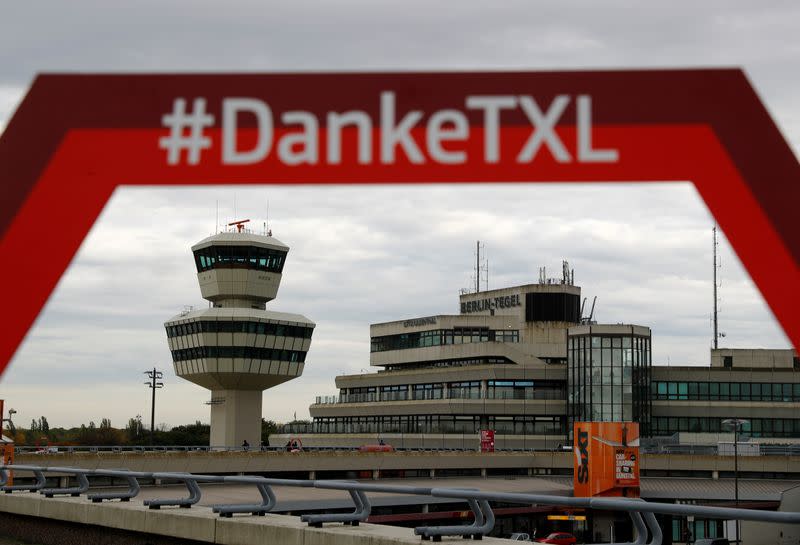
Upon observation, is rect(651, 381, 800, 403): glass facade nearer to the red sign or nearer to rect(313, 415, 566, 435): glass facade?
rect(313, 415, 566, 435): glass facade

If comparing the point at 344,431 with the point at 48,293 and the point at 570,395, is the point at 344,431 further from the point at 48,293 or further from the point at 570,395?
the point at 48,293

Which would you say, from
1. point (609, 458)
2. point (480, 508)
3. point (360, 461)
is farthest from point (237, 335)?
point (480, 508)

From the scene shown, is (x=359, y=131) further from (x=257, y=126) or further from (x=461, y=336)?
(x=461, y=336)

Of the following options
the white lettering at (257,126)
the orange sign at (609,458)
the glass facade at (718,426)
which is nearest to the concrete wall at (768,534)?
the white lettering at (257,126)

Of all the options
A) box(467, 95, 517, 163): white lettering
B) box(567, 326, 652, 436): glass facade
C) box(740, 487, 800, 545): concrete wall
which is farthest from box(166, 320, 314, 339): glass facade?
box(467, 95, 517, 163): white lettering

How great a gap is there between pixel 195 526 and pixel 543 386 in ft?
335

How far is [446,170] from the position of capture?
21.9 feet

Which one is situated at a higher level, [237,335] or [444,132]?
[237,335]

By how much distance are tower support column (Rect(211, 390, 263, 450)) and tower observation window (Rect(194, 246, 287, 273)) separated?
456 inches

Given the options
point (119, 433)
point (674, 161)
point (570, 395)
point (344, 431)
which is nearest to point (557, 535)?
point (570, 395)

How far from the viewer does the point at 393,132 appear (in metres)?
6.66

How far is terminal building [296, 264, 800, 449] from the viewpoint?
10456 centimetres

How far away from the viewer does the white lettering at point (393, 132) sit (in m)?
6.62

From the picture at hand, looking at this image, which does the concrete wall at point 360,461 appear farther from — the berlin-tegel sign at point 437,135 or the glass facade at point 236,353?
the berlin-tegel sign at point 437,135
